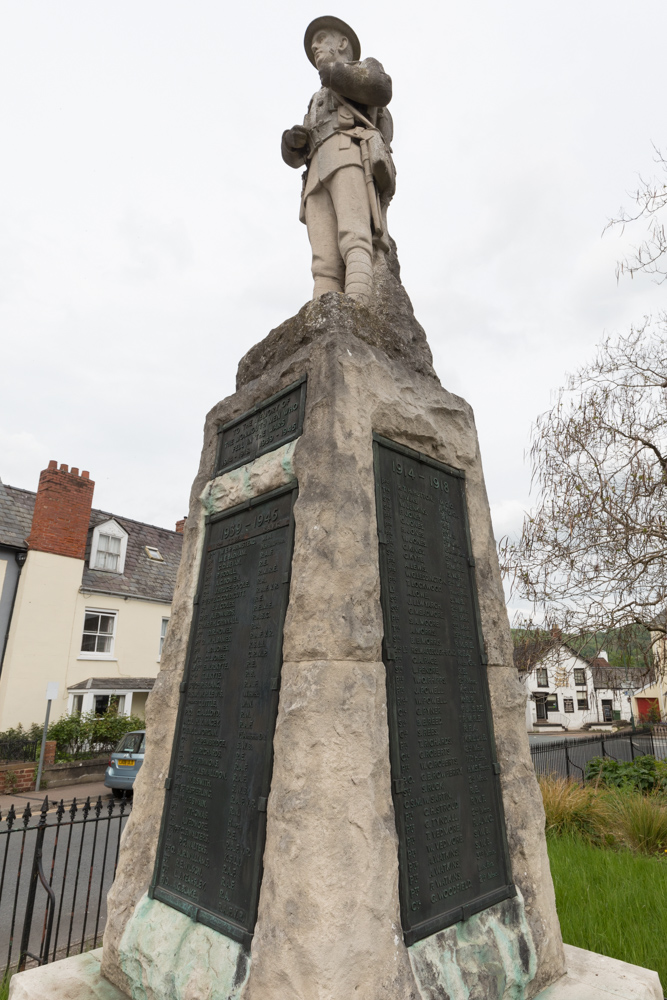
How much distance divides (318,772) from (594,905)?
3.07 metres

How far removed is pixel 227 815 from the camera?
2398mm

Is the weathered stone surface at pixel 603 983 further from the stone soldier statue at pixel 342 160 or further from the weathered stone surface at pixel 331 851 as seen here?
the stone soldier statue at pixel 342 160

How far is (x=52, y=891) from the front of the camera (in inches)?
195

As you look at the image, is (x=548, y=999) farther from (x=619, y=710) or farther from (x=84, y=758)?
(x=619, y=710)

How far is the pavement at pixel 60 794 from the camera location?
12156 millimetres

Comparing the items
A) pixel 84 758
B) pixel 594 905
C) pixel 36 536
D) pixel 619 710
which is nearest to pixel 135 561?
pixel 36 536

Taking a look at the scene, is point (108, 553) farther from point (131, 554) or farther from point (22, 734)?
point (22, 734)

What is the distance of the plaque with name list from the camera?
7.42ft

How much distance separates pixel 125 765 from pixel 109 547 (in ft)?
27.3

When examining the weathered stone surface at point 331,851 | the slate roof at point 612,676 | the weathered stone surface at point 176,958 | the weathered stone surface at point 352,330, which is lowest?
the weathered stone surface at point 176,958

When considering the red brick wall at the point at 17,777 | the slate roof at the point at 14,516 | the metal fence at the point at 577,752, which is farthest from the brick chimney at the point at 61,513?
the metal fence at the point at 577,752

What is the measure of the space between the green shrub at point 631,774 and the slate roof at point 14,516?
1439 cm

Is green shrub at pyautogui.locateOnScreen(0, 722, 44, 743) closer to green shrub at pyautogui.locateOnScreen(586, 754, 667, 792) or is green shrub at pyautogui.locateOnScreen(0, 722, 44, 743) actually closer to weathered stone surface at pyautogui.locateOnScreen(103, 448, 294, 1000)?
green shrub at pyautogui.locateOnScreen(586, 754, 667, 792)

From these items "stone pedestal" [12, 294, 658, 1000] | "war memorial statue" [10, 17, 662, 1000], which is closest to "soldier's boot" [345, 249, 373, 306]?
"war memorial statue" [10, 17, 662, 1000]
